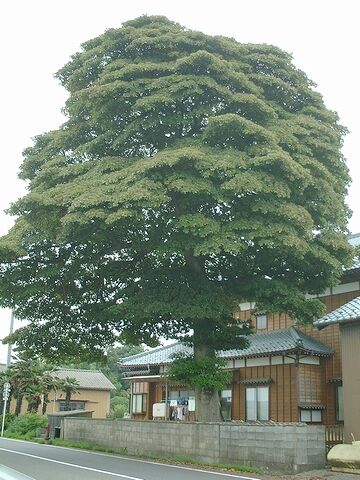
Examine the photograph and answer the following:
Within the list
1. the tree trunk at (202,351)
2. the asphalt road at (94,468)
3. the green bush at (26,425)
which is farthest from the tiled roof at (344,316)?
the green bush at (26,425)

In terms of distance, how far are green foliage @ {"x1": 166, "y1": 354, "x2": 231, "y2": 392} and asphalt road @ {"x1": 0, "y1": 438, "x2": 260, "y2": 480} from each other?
244 centimetres

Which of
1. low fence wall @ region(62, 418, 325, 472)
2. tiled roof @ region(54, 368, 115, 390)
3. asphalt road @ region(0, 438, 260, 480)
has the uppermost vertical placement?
tiled roof @ region(54, 368, 115, 390)

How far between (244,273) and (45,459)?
8613 millimetres

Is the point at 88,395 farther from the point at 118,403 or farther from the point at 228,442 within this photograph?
the point at 228,442

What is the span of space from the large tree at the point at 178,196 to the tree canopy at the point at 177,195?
5 cm

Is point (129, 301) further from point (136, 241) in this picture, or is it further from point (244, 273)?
point (244, 273)

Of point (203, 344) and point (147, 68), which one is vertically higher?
point (147, 68)

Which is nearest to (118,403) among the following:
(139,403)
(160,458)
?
(139,403)

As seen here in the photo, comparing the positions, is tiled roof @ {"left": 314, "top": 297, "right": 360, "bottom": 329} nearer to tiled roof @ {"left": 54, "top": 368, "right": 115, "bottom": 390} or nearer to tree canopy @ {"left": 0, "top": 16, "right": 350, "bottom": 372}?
tree canopy @ {"left": 0, "top": 16, "right": 350, "bottom": 372}

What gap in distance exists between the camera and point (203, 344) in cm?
1855

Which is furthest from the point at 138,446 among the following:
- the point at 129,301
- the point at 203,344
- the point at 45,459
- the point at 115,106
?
the point at 115,106

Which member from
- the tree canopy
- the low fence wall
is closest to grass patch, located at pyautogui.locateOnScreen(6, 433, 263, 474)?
the low fence wall

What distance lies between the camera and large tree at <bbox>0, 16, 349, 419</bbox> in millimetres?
15688

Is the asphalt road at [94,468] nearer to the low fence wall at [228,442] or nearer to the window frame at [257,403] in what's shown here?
the low fence wall at [228,442]
